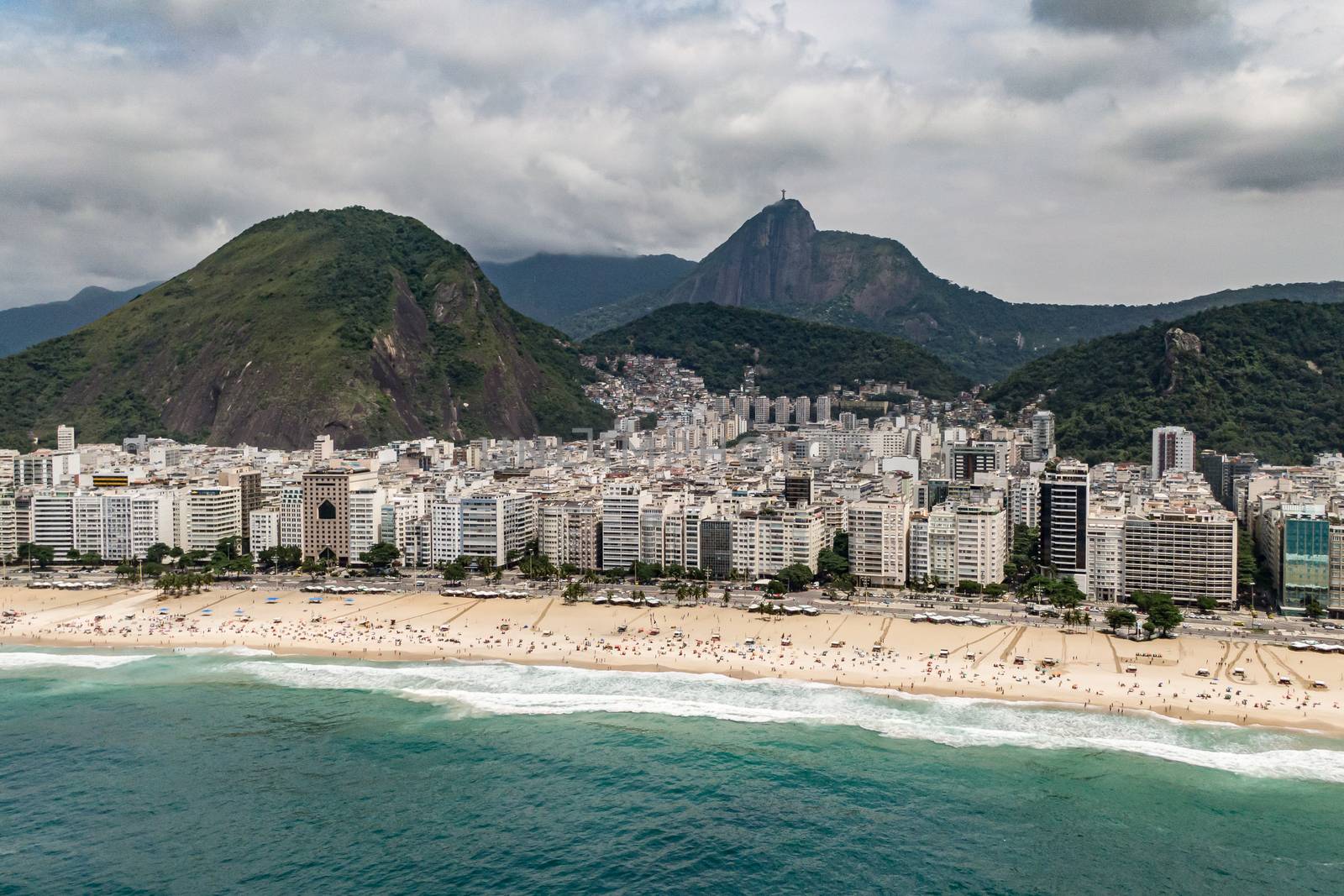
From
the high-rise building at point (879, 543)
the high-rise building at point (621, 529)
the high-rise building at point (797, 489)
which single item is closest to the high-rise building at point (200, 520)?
the high-rise building at point (621, 529)

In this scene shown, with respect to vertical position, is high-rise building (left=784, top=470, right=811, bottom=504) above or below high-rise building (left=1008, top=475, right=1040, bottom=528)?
above

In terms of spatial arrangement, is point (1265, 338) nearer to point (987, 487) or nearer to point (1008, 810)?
point (987, 487)

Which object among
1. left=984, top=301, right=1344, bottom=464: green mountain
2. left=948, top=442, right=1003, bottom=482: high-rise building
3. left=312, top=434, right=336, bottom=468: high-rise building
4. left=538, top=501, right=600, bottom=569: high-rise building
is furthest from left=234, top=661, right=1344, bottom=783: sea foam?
left=984, top=301, right=1344, bottom=464: green mountain

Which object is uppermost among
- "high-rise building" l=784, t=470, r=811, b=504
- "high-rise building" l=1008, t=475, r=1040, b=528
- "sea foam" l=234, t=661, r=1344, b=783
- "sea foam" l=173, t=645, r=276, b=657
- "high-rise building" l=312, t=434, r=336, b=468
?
"high-rise building" l=312, t=434, r=336, b=468

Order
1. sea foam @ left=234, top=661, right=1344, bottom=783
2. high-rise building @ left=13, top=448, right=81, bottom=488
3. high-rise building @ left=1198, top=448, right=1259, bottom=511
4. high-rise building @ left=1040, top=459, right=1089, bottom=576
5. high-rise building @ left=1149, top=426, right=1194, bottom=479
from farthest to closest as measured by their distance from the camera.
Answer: high-rise building @ left=1149, top=426, right=1194, bottom=479 → high-rise building @ left=13, top=448, right=81, bottom=488 → high-rise building @ left=1198, top=448, right=1259, bottom=511 → high-rise building @ left=1040, top=459, right=1089, bottom=576 → sea foam @ left=234, top=661, right=1344, bottom=783

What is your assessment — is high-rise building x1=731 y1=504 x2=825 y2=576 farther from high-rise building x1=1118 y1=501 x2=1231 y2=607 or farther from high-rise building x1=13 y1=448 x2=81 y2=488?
high-rise building x1=13 y1=448 x2=81 y2=488

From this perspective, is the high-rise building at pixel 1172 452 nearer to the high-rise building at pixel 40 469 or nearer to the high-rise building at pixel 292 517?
the high-rise building at pixel 292 517

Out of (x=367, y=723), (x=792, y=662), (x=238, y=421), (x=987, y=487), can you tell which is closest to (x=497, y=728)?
(x=367, y=723)
